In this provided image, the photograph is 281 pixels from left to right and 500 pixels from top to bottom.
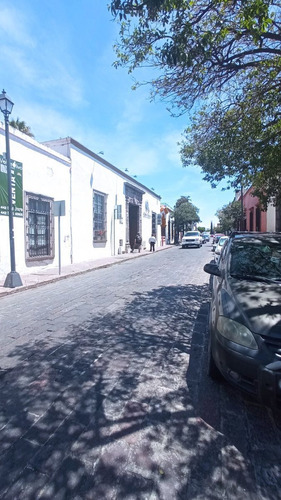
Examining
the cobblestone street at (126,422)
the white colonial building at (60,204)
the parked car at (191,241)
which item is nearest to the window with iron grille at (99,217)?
the white colonial building at (60,204)

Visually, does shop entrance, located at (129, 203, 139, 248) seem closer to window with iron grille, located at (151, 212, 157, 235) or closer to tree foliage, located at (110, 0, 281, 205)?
window with iron grille, located at (151, 212, 157, 235)

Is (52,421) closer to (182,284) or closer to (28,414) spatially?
(28,414)

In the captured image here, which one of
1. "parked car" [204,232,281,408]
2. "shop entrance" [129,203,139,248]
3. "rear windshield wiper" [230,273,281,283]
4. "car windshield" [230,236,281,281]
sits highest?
"shop entrance" [129,203,139,248]

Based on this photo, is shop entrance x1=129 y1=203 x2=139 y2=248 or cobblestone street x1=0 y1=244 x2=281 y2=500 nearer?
cobblestone street x1=0 y1=244 x2=281 y2=500

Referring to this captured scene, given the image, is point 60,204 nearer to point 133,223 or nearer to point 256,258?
point 256,258

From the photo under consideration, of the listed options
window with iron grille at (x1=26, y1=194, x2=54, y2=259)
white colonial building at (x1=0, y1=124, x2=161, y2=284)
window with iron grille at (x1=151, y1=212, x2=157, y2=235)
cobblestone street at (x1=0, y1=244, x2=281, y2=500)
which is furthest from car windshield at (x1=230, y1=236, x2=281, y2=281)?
window with iron grille at (x1=151, y1=212, x2=157, y2=235)

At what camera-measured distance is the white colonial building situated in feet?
35.4

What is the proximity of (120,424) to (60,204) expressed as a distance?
31.1 ft

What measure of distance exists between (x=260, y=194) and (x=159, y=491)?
28.2 feet

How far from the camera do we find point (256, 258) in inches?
147

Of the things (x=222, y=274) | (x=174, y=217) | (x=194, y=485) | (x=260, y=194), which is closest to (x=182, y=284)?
(x=260, y=194)

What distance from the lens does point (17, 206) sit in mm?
10766

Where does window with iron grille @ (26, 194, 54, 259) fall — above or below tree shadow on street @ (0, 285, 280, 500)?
above

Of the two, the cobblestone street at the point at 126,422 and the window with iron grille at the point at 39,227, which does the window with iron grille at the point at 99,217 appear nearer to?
the window with iron grille at the point at 39,227
